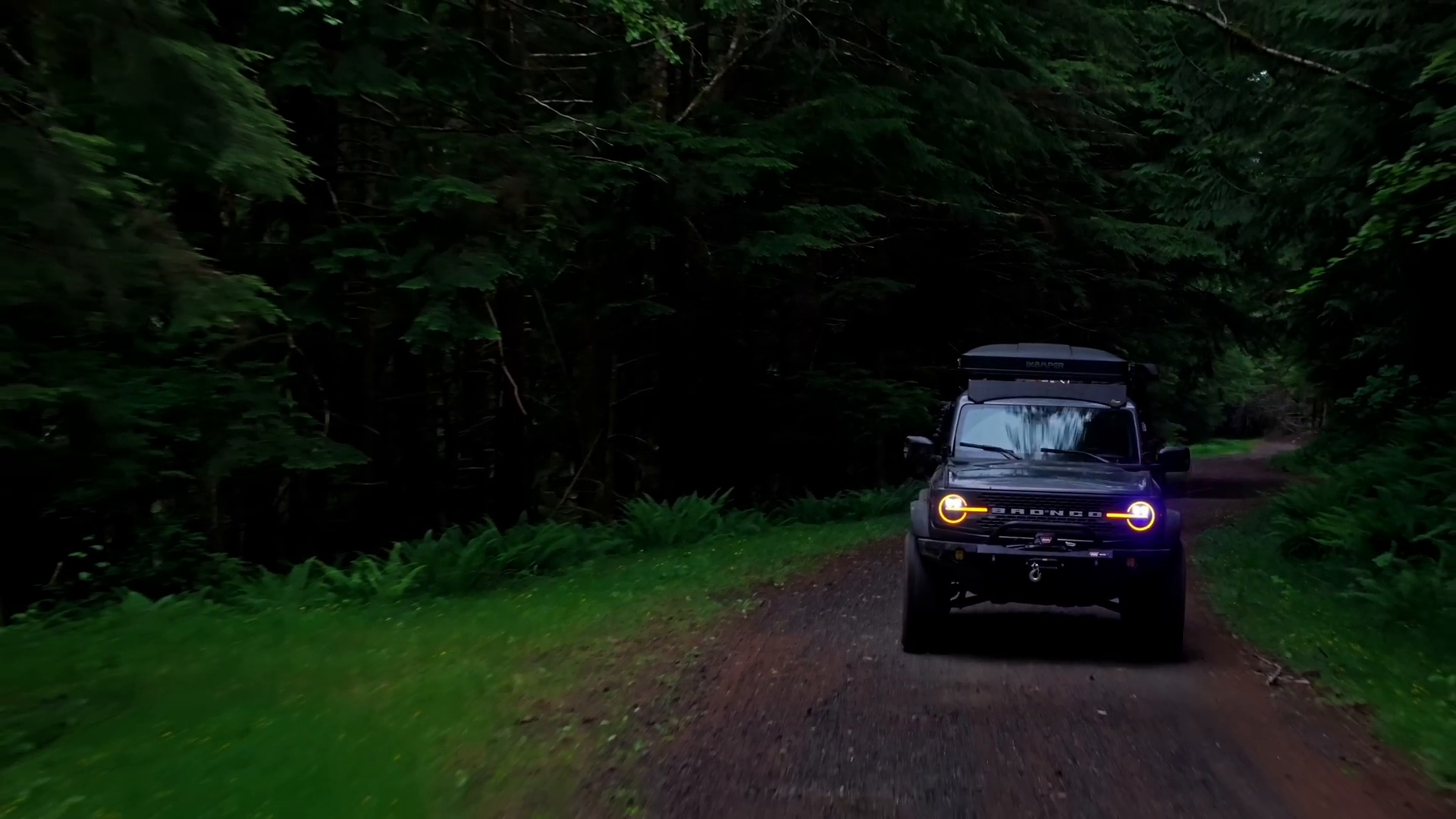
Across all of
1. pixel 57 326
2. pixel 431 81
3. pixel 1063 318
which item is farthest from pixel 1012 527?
pixel 1063 318

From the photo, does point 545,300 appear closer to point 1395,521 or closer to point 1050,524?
point 1050,524

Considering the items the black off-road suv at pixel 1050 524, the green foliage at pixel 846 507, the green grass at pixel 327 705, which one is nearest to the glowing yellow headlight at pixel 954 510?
the black off-road suv at pixel 1050 524

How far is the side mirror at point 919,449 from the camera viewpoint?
32.3 ft

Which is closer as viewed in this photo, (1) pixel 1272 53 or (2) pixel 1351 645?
(2) pixel 1351 645

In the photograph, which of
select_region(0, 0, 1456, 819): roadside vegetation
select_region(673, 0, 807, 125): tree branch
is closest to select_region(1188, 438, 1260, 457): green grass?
select_region(0, 0, 1456, 819): roadside vegetation

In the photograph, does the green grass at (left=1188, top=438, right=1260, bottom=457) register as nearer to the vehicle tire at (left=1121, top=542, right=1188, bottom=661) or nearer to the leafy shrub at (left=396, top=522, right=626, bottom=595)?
the leafy shrub at (left=396, top=522, right=626, bottom=595)

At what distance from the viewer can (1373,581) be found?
1147 centimetres

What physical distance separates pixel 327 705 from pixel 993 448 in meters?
5.93

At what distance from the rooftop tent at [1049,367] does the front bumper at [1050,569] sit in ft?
8.31

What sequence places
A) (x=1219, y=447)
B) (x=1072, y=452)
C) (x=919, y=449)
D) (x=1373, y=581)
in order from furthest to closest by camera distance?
(x=1219, y=447) → (x=1373, y=581) → (x=1072, y=452) → (x=919, y=449)

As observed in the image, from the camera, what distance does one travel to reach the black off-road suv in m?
8.95

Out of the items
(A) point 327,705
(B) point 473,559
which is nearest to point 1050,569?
(A) point 327,705

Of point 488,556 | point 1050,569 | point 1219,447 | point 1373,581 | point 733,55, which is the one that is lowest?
point 488,556

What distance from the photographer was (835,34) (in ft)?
63.1
